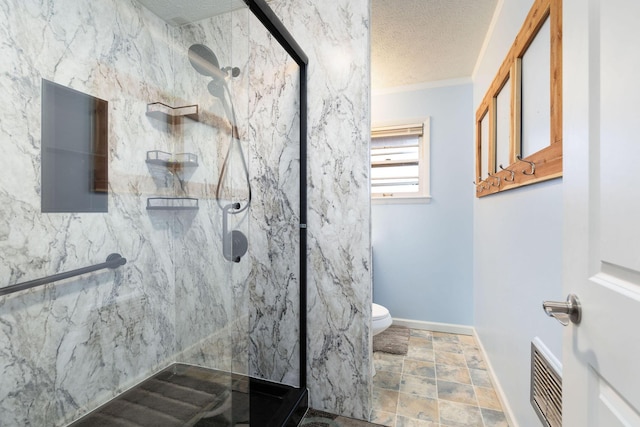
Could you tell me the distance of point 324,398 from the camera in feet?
5.41

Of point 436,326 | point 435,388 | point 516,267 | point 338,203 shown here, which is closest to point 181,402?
point 338,203

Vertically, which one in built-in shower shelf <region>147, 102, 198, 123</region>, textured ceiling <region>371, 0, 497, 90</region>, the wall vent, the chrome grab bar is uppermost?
textured ceiling <region>371, 0, 497, 90</region>

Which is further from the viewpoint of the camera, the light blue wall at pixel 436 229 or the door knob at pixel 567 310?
the light blue wall at pixel 436 229

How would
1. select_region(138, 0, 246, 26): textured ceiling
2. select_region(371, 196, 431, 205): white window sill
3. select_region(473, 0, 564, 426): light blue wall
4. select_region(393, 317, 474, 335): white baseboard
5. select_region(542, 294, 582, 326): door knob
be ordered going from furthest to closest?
select_region(371, 196, 431, 205): white window sill < select_region(393, 317, 474, 335): white baseboard < select_region(138, 0, 246, 26): textured ceiling < select_region(473, 0, 564, 426): light blue wall < select_region(542, 294, 582, 326): door knob

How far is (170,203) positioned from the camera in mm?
1323

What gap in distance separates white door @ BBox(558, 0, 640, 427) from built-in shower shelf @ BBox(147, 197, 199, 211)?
1.30 metres

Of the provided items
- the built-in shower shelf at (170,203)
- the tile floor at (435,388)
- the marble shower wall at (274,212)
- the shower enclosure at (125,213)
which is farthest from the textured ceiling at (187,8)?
the tile floor at (435,388)

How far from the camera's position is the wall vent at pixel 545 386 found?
3.20 feet

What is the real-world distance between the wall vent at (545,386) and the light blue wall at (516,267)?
48 millimetres

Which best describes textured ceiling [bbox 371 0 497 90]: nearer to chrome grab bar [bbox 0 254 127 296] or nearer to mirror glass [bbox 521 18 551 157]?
mirror glass [bbox 521 18 551 157]

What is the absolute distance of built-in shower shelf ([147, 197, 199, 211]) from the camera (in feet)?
4.20

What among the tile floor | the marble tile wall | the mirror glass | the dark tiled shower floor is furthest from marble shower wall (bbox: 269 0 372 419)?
the mirror glass

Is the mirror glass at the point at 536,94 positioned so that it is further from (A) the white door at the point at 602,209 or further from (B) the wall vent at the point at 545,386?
(B) the wall vent at the point at 545,386

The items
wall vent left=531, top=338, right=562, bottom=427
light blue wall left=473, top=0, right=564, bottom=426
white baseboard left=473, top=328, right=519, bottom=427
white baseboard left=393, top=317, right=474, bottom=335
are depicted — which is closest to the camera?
wall vent left=531, top=338, right=562, bottom=427
